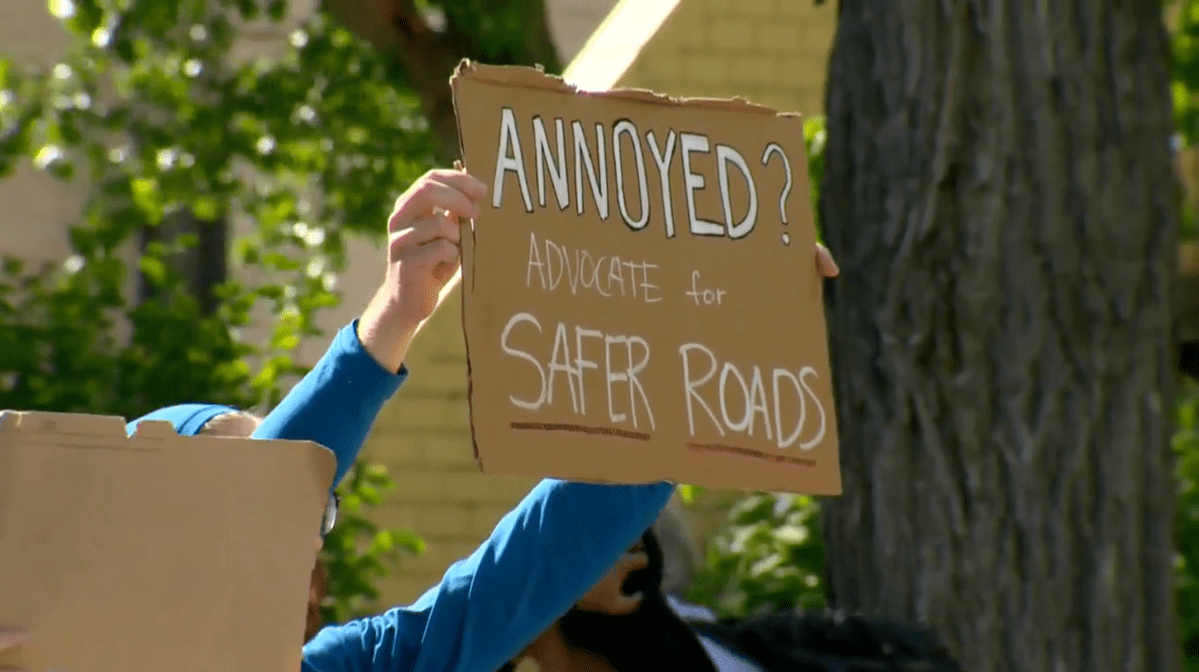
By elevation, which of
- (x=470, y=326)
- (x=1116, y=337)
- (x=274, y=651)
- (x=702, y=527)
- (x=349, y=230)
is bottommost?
(x=702, y=527)

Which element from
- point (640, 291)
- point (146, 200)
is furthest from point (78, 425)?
point (146, 200)

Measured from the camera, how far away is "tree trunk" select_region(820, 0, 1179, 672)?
12.9ft

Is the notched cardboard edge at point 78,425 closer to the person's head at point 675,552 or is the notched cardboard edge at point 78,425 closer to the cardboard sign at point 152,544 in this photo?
the cardboard sign at point 152,544

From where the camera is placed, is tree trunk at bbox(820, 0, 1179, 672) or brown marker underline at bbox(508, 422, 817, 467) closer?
brown marker underline at bbox(508, 422, 817, 467)

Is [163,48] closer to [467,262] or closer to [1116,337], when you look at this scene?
[1116,337]

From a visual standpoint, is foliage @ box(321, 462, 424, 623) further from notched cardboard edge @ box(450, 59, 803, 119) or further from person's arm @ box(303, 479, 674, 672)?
notched cardboard edge @ box(450, 59, 803, 119)

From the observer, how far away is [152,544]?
211cm

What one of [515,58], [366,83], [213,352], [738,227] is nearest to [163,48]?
[366,83]

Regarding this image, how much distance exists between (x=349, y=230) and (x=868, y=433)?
5.44 metres

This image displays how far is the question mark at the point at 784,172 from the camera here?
9.10 ft

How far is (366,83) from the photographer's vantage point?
27.6ft

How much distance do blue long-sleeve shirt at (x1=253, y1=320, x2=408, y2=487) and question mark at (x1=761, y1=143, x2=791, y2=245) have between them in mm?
600

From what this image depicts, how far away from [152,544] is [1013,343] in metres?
2.26

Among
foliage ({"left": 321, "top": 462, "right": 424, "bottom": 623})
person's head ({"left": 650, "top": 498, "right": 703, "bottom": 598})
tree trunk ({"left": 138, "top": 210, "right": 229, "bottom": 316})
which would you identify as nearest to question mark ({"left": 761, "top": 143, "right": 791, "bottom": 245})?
person's head ({"left": 650, "top": 498, "right": 703, "bottom": 598})
